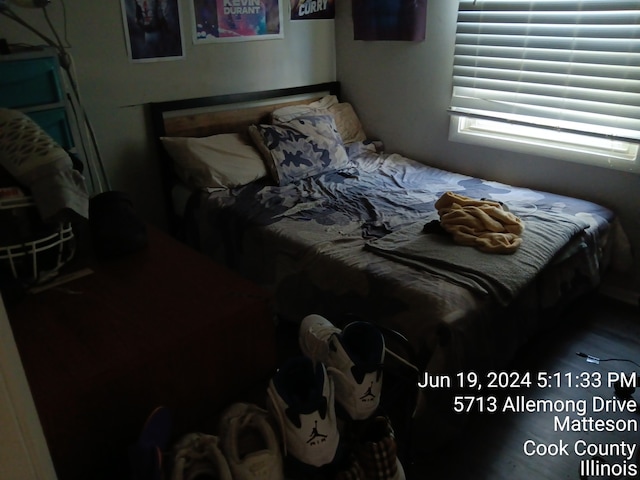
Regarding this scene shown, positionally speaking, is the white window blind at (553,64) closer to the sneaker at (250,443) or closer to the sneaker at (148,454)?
the sneaker at (250,443)

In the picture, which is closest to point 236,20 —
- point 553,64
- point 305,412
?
point 553,64

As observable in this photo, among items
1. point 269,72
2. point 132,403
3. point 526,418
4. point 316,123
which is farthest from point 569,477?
point 269,72

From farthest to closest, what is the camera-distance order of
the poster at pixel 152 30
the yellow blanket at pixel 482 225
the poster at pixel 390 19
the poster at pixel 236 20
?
the poster at pixel 390 19
the poster at pixel 236 20
the poster at pixel 152 30
the yellow blanket at pixel 482 225

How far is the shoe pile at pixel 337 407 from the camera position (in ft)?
3.39

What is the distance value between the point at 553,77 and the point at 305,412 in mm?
2203

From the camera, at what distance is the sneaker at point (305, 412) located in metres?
1.02

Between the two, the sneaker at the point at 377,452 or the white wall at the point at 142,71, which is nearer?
the sneaker at the point at 377,452

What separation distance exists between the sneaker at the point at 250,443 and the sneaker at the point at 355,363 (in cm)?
19

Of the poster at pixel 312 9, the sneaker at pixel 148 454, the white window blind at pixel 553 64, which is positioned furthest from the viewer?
A: the poster at pixel 312 9

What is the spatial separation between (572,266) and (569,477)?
88 cm

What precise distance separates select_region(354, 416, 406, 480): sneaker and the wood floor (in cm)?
32

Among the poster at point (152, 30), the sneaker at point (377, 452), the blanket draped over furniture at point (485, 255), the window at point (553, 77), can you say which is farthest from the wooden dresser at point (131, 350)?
the window at point (553, 77)

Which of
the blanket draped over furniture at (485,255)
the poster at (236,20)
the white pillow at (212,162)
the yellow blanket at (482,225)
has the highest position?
the poster at (236,20)

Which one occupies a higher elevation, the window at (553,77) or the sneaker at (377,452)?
the window at (553,77)
